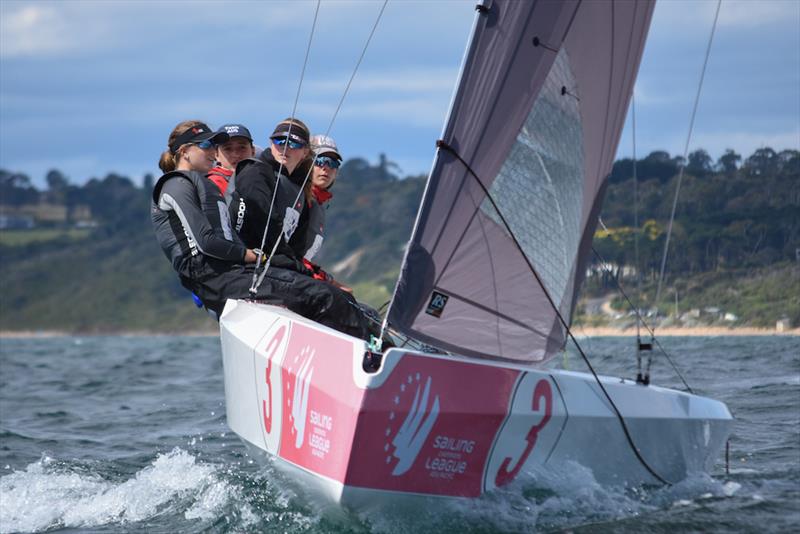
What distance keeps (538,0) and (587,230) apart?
1050 mm

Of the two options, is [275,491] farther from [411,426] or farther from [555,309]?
[555,309]

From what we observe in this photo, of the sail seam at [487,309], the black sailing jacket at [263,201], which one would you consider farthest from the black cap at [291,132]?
the sail seam at [487,309]

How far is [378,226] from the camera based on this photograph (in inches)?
4289

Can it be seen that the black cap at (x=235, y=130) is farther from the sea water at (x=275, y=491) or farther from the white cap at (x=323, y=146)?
the sea water at (x=275, y=491)

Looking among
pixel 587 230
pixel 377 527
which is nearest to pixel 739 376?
pixel 587 230

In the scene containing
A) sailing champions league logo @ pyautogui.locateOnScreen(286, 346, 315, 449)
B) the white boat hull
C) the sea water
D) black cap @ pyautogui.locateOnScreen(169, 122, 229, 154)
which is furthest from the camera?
black cap @ pyautogui.locateOnScreen(169, 122, 229, 154)

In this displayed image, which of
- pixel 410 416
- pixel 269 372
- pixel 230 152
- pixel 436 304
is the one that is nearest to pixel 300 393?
pixel 269 372

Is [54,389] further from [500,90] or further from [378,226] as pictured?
[378,226]

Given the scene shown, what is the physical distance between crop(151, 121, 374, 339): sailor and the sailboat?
207mm

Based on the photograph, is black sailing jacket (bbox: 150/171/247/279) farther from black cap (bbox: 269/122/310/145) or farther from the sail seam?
the sail seam

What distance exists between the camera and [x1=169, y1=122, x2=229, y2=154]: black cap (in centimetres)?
482

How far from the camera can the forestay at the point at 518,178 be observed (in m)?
3.83

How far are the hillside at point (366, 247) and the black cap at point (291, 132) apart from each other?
3901mm

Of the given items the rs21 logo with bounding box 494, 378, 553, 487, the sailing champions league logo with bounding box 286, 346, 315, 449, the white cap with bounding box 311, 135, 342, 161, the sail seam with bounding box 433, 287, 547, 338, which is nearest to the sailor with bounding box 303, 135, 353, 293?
the white cap with bounding box 311, 135, 342, 161
